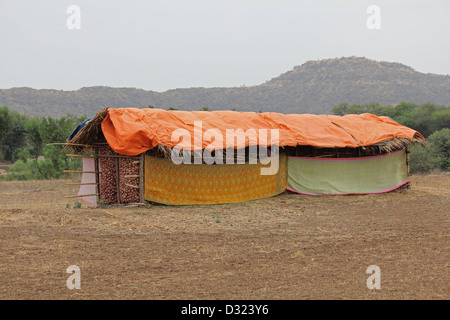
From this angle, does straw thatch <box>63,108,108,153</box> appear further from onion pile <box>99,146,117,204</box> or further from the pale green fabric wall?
the pale green fabric wall

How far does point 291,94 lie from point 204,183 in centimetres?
4652

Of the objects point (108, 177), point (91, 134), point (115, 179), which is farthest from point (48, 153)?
point (115, 179)

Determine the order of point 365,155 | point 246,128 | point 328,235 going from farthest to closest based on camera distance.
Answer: point 365,155, point 246,128, point 328,235

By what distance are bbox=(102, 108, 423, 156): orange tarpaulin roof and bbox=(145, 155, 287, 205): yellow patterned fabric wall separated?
65cm

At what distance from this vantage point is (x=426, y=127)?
105ft

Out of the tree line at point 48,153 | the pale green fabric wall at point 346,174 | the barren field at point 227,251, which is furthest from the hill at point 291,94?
the barren field at point 227,251

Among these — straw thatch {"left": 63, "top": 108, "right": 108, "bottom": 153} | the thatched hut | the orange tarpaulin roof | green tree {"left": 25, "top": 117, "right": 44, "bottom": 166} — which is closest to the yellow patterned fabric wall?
the thatched hut

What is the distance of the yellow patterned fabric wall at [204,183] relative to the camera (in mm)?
13211

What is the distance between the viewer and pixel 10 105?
5144 cm

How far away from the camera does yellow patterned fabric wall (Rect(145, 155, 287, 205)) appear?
13211 millimetres

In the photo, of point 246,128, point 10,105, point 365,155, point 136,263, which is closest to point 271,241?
point 136,263

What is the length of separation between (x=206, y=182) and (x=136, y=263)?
6772 mm

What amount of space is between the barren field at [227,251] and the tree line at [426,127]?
479 inches
